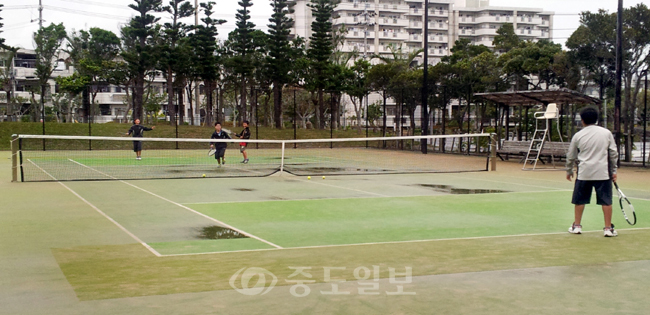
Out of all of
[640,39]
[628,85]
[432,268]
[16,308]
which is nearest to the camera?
[16,308]

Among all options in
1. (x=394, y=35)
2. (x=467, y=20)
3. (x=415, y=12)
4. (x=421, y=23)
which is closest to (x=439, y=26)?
(x=421, y=23)

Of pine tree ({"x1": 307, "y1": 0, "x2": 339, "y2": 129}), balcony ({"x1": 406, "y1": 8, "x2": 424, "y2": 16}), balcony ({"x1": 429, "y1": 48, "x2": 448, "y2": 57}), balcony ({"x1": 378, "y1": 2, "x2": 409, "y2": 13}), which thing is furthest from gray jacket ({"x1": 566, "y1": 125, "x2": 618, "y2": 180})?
balcony ({"x1": 429, "y1": 48, "x2": 448, "y2": 57})

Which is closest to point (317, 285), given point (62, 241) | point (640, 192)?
point (62, 241)

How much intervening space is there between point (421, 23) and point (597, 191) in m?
93.7

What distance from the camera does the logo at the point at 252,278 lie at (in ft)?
17.3

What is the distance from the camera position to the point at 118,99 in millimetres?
80750

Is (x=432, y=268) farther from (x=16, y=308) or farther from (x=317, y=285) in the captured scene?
(x=16, y=308)

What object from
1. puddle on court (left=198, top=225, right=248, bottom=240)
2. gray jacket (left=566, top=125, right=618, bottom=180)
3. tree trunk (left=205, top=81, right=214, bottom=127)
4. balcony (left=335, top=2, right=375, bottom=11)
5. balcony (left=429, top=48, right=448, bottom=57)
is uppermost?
balcony (left=335, top=2, right=375, bottom=11)

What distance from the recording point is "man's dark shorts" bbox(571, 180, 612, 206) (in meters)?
7.75

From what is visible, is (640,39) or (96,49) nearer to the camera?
(640,39)

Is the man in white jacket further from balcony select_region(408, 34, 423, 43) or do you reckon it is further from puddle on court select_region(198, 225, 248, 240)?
balcony select_region(408, 34, 423, 43)

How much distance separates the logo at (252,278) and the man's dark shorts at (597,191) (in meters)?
4.34

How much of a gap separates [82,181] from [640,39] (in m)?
22.9

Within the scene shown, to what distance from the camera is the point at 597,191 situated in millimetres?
7824
